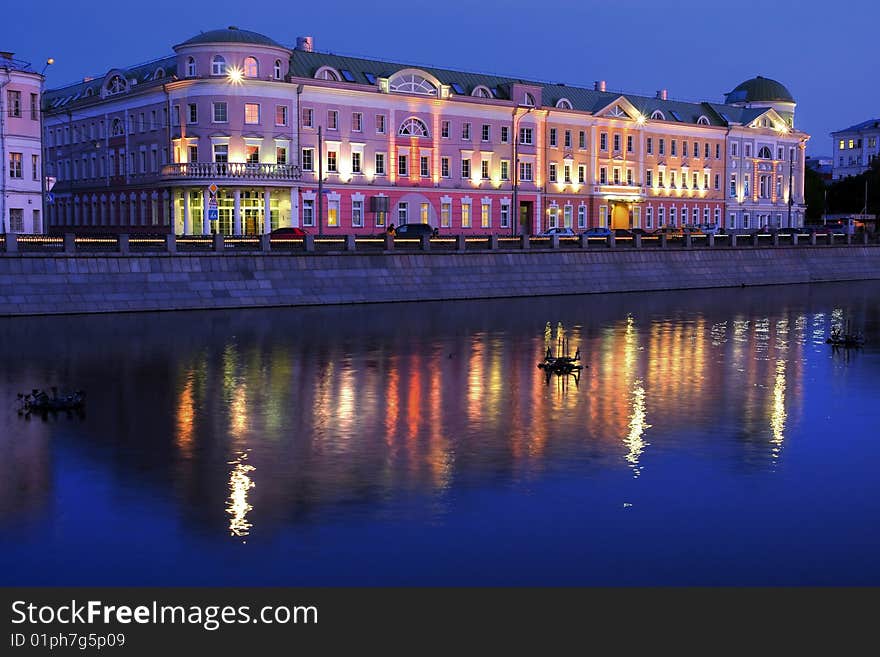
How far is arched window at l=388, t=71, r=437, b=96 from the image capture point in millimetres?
80812

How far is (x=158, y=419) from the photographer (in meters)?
23.1

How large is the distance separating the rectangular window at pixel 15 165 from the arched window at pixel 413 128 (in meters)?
28.1

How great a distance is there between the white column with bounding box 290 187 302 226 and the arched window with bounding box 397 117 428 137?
34.6 feet

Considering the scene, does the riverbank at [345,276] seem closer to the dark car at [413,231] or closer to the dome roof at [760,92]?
the dark car at [413,231]

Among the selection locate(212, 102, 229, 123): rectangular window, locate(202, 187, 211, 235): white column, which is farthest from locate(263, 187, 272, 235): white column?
locate(212, 102, 229, 123): rectangular window

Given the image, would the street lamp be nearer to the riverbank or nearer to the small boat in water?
the riverbank

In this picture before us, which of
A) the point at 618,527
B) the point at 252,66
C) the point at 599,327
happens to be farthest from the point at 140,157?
the point at 618,527

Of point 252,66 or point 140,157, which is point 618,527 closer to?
point 252,66

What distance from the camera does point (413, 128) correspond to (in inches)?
3255

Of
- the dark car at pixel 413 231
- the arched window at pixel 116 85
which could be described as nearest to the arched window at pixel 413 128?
the dark car at pixel 413 231

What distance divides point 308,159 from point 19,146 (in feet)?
66.1

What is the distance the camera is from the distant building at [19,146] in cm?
6291

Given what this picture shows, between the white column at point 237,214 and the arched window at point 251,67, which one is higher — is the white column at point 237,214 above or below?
below

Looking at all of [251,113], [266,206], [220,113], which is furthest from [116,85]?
[266,206]
